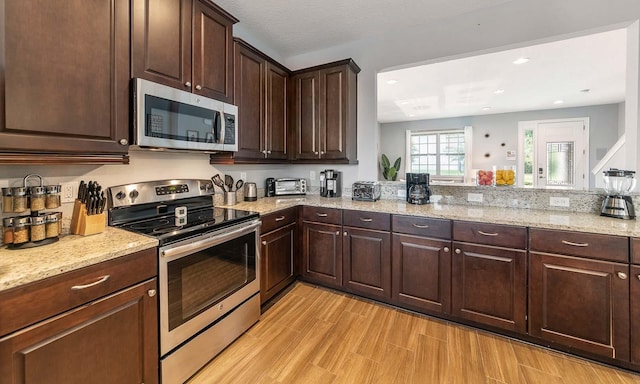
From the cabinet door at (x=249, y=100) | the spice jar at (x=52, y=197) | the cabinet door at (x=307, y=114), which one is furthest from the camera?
the cabinet door at (x=307, y=114)

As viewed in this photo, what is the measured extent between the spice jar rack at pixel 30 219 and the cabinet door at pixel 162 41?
31.3 inches

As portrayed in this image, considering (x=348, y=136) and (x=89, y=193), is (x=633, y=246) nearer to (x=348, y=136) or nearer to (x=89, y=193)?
(x=348, y=136)

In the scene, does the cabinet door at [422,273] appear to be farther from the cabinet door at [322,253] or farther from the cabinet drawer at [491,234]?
the cabinet door at [322,253]

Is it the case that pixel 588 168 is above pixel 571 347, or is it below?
above

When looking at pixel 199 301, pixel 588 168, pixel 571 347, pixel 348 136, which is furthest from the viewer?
pixel 588 168

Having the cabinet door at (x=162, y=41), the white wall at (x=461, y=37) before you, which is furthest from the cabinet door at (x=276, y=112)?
the cabinet door at (x=162, y=41)

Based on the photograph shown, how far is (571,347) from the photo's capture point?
69.1 inches

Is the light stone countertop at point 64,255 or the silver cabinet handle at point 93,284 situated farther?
the silver cabinet handle at point 93,284

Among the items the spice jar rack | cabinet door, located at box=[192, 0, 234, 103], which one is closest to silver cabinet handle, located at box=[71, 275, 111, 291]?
the spice jar rack

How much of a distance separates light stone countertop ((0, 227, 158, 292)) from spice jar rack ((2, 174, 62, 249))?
0.04 m

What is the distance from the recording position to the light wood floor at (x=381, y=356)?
161 cm

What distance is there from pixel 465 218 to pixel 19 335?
241 cm

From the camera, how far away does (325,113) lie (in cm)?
291

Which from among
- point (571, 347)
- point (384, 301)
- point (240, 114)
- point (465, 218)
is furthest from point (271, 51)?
point (571, 347)
